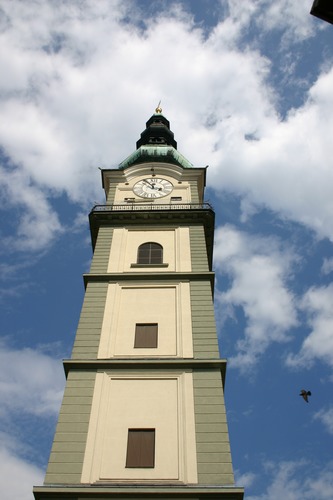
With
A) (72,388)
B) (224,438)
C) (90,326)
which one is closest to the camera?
(224,438)

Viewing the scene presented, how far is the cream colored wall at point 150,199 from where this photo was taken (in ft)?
109

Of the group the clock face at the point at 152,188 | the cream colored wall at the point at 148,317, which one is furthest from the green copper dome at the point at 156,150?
the cream colored wall at the point at 148,317

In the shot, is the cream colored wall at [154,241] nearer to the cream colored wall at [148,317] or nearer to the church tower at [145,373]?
the church tower at [145,373]

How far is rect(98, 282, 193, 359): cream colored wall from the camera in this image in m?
22.1

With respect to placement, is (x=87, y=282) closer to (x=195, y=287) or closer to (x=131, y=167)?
(x=195, y=287)

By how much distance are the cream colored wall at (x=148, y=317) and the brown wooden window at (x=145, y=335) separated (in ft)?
0.57

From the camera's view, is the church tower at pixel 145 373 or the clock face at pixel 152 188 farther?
the clock face at pixel 152 188

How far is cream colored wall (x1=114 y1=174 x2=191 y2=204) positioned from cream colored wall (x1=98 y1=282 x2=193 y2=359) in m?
8.89

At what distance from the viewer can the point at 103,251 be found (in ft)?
92.8

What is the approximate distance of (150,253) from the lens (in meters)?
28.3

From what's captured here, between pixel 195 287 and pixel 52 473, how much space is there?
34.6 ft

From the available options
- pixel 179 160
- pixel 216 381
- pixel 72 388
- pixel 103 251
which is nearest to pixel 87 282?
pixel 103 251

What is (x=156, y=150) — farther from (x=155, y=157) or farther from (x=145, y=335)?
(x=145, y=335)

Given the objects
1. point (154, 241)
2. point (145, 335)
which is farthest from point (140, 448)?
point (154, 241)
